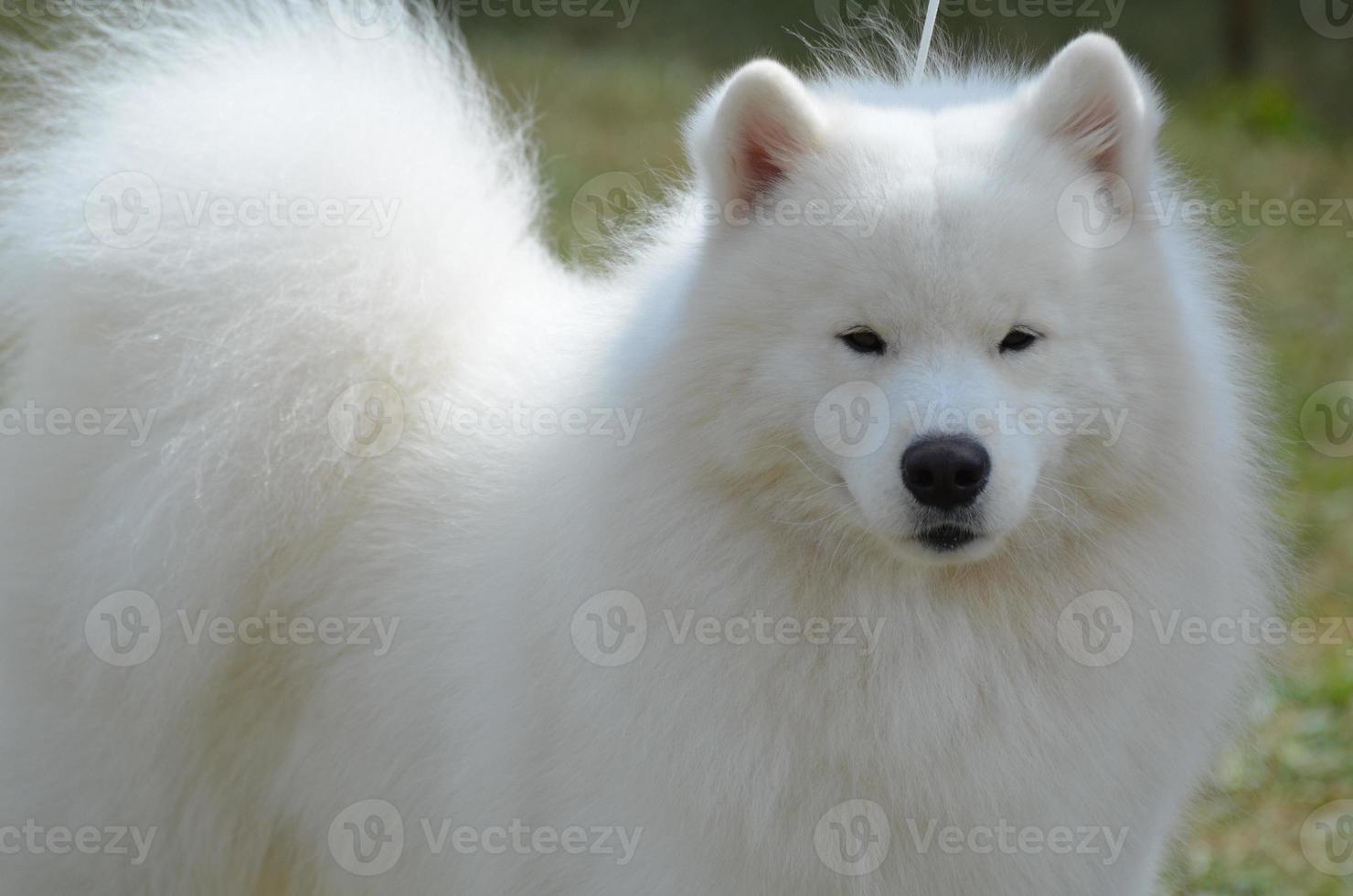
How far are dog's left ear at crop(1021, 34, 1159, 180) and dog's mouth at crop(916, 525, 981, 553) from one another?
3.12 feet

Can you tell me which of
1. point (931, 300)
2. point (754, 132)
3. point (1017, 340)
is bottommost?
point (1017, 340)

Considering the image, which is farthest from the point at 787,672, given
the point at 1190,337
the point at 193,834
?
the point at 193,834

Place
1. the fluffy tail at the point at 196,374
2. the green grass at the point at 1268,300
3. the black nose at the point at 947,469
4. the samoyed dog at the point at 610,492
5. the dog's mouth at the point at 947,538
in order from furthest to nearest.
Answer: the green grass at the point at 1268,300
the fluffy tail at the point at 196,374
the samoyed dog at the point at 610,492
the dog's mouth at the point at 947,538
the black nose at the point at 947,469

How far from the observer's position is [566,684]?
3.29 meters

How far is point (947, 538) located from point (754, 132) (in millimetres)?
1036

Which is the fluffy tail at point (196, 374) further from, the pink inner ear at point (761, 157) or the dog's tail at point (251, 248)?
the pink inner ear at point (761, 157)

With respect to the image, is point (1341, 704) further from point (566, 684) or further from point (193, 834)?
point (193, 834)

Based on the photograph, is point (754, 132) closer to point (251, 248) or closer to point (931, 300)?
point (931, 300)

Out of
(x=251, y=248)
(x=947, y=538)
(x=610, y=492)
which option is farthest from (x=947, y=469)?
(x=251, y=248)

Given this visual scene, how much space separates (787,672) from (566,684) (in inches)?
21.9

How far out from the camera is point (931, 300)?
2.88 meters

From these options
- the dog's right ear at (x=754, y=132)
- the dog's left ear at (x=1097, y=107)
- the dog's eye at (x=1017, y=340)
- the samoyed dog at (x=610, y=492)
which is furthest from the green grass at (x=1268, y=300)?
the dog's eye at (x=1017, y=340)

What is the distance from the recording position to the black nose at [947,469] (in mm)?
2748

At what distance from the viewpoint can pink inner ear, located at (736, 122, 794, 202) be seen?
3162mm
